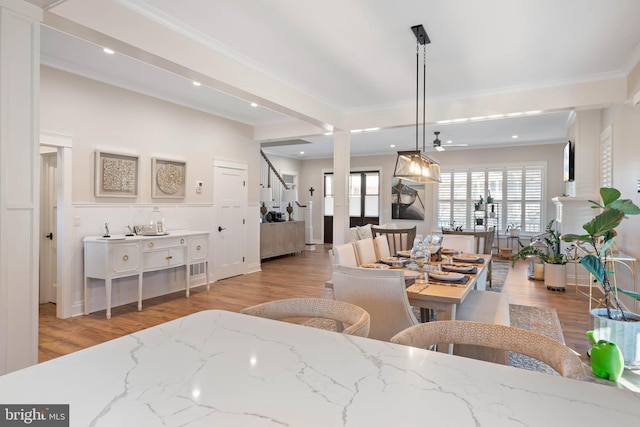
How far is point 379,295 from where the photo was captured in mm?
2301

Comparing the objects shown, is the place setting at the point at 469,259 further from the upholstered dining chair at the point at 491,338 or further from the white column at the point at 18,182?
the white column at the point at 18,182

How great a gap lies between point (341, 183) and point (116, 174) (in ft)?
10.5

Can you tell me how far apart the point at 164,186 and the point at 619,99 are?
584 centimetres

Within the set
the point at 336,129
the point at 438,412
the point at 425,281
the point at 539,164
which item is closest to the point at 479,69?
the point at 336,129

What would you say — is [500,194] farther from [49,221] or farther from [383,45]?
[49,221]

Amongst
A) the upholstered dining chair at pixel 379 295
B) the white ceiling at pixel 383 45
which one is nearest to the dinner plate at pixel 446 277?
the upholstered dining chair at pixel 379 295

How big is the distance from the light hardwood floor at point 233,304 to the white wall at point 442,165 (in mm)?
2934

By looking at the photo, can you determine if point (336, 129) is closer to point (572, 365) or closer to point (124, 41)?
point (124, 41)

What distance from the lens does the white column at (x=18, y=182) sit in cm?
211

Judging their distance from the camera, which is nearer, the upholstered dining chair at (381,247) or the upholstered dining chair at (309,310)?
the upholstered dining chair at (309,310)

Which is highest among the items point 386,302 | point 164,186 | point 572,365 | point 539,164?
point 539,164

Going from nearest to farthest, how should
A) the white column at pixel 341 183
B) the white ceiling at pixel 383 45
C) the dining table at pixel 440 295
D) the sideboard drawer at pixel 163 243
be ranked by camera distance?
the dining table at pixel 440 295
the white ceiling at pixel 383 45
the sideboard drawer at pixel 163 243
the white column at pixel 341 183

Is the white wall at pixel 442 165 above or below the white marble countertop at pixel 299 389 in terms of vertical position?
above

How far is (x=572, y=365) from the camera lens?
1.03 m
